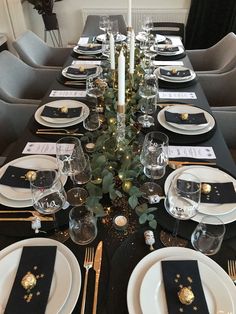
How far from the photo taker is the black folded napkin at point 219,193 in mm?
931

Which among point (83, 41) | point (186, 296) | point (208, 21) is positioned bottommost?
point (208, 21)

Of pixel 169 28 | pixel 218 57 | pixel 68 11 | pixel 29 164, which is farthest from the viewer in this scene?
pixel 68 11

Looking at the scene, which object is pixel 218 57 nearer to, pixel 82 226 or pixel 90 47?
pixel 90 47

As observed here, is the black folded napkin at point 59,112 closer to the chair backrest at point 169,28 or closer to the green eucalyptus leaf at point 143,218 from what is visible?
the green eucalyptus leaf at point 143,218

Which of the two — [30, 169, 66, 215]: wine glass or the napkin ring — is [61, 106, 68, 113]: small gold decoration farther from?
the napkin ring

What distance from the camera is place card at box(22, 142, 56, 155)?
1195 millimetres

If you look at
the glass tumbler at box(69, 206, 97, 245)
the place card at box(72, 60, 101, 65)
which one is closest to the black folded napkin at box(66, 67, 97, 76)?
the place card at box(72, 60, 101, 65)

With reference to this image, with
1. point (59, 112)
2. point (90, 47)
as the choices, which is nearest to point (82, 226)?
point (59, 112)

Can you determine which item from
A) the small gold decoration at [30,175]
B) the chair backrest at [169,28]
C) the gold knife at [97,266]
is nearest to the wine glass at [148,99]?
the small gold decoration at [30,175]

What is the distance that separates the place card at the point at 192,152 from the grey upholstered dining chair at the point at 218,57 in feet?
3.59

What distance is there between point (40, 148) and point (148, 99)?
547mm

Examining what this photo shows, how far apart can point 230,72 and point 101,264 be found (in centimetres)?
168

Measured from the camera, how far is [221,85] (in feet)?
6.56

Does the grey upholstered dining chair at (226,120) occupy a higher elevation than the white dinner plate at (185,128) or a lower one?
lower
